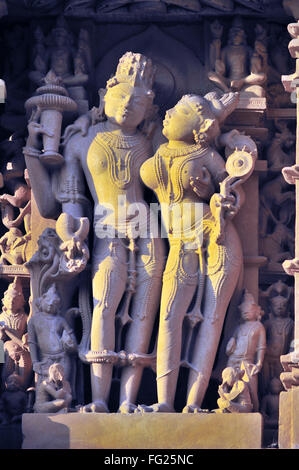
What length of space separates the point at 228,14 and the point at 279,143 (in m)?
1.11

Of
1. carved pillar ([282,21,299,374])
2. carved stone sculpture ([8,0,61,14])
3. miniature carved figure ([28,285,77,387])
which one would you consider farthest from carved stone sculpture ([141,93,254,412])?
carved stone sculpture ([8,0,61,14])

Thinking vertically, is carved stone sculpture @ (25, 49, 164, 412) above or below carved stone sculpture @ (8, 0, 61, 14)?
below

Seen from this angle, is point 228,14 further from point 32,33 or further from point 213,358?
point 213,358

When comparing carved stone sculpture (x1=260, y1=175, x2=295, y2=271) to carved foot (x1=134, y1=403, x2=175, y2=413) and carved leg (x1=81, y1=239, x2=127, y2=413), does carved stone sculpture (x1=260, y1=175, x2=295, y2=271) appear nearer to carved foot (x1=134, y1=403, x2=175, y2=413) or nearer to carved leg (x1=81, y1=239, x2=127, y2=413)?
carved leg (x1=81, y1=239, x2=127, y2=413)

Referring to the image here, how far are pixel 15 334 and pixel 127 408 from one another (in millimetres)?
1244

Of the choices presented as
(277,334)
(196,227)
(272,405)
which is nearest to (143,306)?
(196,227)

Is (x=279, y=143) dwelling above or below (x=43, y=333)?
above

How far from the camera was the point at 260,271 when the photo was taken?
1555cm

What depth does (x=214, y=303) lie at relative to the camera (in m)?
15.0

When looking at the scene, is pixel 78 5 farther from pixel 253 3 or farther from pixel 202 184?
pixel 202 184

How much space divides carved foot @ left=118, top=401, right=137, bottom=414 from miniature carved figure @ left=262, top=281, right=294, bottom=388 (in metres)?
1.12

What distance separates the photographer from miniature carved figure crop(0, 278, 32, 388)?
50.7ft
